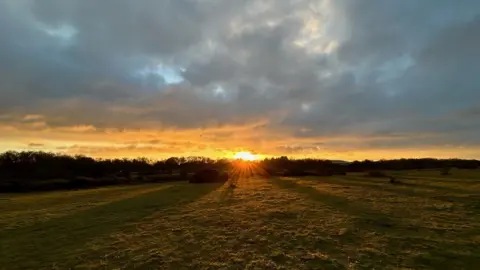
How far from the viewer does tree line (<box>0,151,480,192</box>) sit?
64688 mm

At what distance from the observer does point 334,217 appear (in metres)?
24.0

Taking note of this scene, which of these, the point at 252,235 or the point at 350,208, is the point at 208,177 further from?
the point at 252,235

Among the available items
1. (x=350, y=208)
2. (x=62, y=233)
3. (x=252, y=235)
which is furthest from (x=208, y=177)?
(x=252, y=235)

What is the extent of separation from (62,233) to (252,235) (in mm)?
12244

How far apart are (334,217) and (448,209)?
9598mm

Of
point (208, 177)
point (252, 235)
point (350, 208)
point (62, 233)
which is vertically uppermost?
point (208, 177)

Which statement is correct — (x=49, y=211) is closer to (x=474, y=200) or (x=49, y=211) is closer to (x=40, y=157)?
(x=474, y=200)

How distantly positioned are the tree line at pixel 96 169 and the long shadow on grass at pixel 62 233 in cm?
3722

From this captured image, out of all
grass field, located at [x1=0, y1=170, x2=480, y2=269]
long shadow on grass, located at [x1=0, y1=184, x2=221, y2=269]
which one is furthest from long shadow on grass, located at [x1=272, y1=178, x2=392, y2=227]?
long shadow on grass, located at [x1=0, y1=184, x2=221, y2=269]

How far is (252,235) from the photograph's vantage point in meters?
20.0

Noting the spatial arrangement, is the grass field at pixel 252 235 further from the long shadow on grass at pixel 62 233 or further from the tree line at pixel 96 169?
the tree line at pixel 96 169

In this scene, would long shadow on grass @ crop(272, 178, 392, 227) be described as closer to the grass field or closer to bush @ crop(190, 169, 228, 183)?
the grass field

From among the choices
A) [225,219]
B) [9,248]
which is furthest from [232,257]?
[9,248]

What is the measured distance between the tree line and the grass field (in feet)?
115
